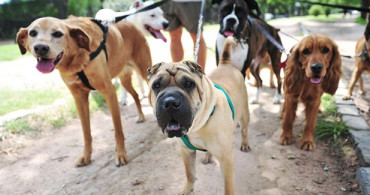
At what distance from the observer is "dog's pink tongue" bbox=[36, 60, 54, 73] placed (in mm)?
2516

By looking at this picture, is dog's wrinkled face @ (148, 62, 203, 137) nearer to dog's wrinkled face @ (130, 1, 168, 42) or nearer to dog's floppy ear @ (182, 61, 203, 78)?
dog's floppy ear @ (182, 61, 203, 78)

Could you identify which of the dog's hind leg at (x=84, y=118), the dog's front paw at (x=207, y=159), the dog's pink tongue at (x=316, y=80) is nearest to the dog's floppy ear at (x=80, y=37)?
the dog's hind leg at (x=84, y=118)

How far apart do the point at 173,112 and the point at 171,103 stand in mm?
60

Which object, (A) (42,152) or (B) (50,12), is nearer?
(A) (42,152)

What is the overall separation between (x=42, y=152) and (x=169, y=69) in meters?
2.50

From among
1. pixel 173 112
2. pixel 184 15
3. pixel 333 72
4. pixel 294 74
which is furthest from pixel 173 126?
pixel 184 15

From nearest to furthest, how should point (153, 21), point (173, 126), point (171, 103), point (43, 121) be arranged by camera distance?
1. point (171, 103)
2. point (173, 126)
3. point (43, 121)
4. point (153, 21)

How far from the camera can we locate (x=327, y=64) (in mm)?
3168

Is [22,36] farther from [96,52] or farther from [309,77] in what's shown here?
[309,77]

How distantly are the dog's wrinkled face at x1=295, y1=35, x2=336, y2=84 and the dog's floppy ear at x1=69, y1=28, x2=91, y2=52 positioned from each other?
2226 mm

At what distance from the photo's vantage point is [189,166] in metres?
2.60

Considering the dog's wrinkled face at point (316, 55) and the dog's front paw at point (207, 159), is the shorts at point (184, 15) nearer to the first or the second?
the dog's wrinkled face at point (316, 55)

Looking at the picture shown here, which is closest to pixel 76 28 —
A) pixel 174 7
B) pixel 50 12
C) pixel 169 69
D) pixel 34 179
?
pixel 169 69

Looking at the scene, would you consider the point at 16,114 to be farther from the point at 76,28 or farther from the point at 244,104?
the point at 244,104
